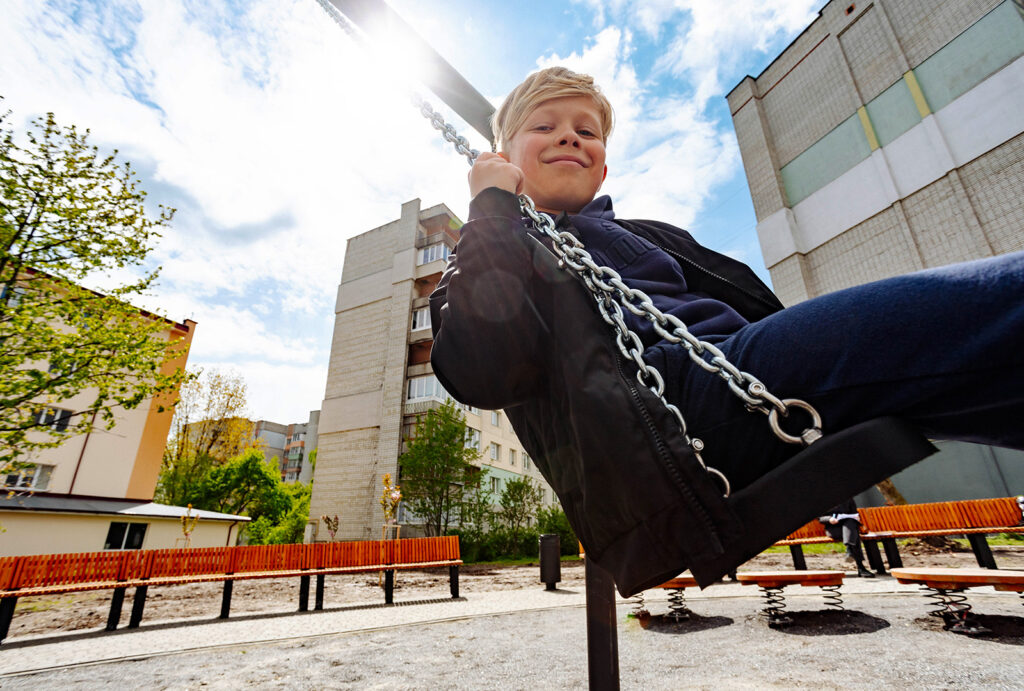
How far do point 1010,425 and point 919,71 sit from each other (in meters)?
25.1

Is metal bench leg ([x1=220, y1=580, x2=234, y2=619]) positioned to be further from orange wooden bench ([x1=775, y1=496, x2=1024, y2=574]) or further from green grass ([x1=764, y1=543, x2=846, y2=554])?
green grass ([x1=764, y1=543, x2=846, y2=554])

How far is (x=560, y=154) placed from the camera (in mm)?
1619

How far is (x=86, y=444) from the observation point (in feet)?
72.4

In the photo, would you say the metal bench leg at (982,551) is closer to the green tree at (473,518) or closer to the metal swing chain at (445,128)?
the metal swing chain at (445,128)

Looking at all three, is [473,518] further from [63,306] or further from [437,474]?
[63,306]

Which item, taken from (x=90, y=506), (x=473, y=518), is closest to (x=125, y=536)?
(x=90, y=506)

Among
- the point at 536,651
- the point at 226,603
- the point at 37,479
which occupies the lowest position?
the point at 536,651

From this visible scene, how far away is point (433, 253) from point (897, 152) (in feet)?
77.3

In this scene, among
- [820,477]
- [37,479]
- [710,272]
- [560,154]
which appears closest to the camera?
[820,477]

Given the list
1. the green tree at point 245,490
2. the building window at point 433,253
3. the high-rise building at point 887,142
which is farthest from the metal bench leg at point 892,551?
the green tree at point 245,490

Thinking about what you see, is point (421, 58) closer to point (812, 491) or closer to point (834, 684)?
point (812, 491)

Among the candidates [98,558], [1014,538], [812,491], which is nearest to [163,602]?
[98,558]

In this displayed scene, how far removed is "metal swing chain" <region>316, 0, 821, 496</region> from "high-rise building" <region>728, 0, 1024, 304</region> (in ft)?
66.7

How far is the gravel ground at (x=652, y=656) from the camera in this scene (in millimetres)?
3801
